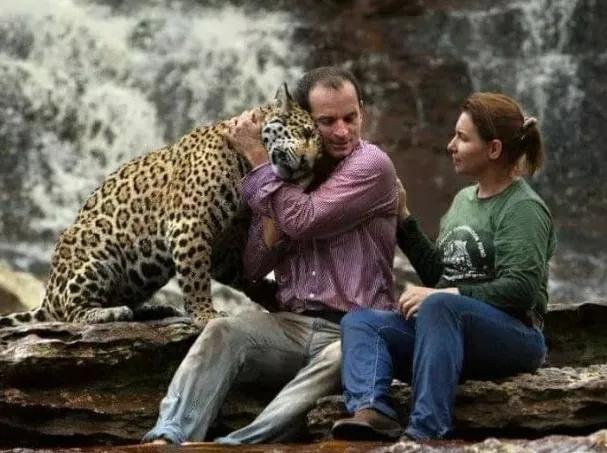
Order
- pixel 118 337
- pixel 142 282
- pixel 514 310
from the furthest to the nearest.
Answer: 1. pixel 142 282
2. pixel 118 337
3. pixel 514 310

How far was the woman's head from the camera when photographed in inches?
205

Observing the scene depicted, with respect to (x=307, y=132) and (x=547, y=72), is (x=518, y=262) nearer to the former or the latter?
(x=307, y=132)

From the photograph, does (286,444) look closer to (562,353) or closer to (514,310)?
(514,310)

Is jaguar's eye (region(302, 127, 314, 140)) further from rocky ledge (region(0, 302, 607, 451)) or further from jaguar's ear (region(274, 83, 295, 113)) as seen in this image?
rocky ledge (region(0, 302, 607, 451))

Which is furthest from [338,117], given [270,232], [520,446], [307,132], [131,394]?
[520,446]

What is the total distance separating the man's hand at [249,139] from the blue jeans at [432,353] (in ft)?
3.07

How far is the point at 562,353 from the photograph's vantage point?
6.55 metres

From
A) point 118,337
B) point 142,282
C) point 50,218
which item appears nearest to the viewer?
point 118,337

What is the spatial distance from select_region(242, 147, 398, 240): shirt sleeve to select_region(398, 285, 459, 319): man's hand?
1.67 ft

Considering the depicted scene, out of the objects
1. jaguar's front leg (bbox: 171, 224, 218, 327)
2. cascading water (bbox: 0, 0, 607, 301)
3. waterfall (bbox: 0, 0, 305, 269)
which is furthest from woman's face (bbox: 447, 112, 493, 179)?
waterfall (bbox: 0, 0, 305, 269)

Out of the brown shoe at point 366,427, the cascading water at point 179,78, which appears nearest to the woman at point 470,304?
the brown shoe at point 366,427

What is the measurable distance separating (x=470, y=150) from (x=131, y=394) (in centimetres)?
191

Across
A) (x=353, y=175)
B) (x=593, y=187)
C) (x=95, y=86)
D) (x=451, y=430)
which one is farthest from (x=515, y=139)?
(x=95, y=86)

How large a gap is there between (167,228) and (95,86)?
272 inches
